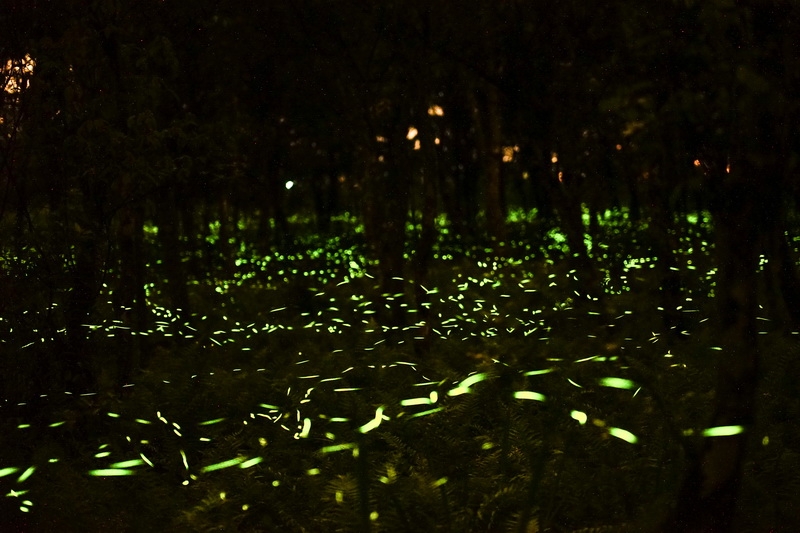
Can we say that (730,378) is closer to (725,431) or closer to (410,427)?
(725,431)

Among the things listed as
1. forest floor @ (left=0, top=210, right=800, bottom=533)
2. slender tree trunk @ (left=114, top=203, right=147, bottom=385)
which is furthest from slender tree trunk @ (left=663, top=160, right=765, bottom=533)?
slender tree trunk @ (left=114, top=203, right=147, bottom=385)

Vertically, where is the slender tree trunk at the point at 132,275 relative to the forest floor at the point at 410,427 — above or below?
above

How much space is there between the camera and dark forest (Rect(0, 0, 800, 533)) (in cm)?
536

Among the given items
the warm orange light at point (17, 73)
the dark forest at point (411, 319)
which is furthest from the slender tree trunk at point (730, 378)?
the warm orange light at point (17, 73)

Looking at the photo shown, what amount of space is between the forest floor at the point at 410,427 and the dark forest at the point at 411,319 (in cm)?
4

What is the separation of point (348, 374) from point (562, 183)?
198 inches

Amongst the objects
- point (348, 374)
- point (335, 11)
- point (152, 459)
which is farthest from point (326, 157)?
point (152, 459)

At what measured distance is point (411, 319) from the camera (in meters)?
14.8

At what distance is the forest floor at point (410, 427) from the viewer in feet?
19.8

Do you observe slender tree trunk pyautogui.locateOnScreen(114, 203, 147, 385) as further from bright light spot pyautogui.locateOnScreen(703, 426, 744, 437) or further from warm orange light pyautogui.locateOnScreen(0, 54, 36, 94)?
bright light spot pyautogui.locateOnScreen(703, 426, 744, 437)

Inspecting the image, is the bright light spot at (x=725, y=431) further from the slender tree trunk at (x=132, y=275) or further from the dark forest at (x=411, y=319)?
the slender tree trunk at (x=132, y=275)

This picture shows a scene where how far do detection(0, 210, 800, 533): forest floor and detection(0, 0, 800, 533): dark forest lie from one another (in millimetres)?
39

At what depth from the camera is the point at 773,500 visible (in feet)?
18.9

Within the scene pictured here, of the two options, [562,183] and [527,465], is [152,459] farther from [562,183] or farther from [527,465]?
[562,183]
